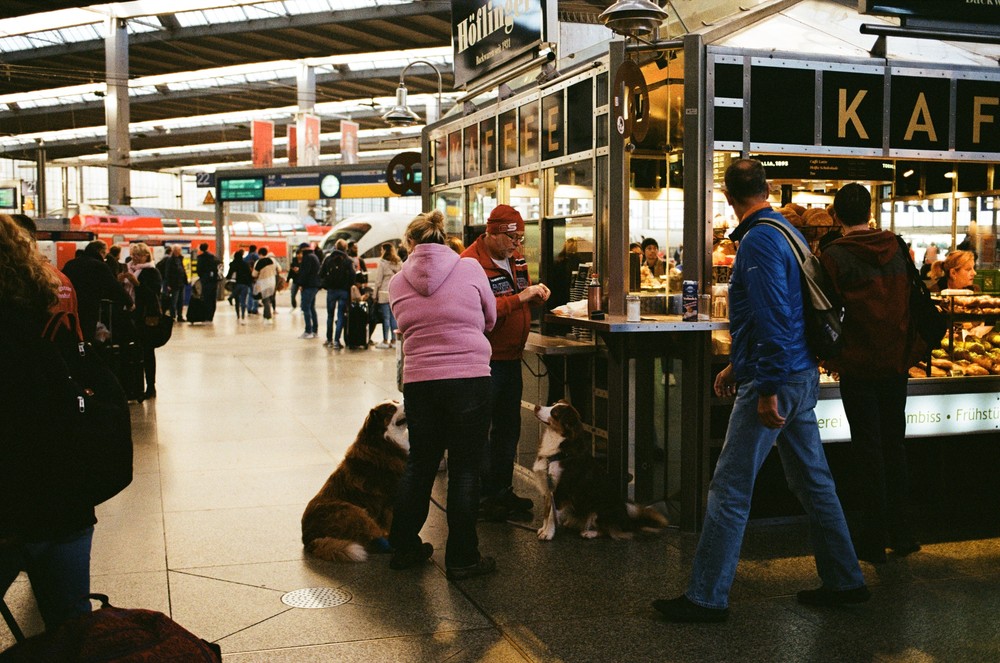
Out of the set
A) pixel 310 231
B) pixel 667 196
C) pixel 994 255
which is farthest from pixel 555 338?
pixel 310 231

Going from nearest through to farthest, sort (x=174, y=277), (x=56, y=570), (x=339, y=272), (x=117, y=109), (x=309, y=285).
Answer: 1. (x=56, y=570)
2. (x=339, y=272)
3. (x=309, y=285)
4. (x=174, y=277)
5. (x=117, y=109)

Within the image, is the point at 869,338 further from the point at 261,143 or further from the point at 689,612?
the point at 261,143

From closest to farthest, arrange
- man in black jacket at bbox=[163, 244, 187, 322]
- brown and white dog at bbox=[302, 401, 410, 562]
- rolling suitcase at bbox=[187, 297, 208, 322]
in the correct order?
brown and white dog at bbox=[302, 401, 410, 562] → man in black jacket at bbox=[163, 244, 187, 322] → rolling suitcase at bbox=[187, 297, 208, 322]

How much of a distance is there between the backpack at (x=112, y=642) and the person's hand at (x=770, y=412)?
261 centimetres

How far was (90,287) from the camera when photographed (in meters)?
9.13

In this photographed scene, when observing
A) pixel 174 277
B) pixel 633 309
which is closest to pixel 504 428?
pixel 633 309

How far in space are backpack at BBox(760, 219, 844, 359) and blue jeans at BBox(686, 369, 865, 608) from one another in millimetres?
132

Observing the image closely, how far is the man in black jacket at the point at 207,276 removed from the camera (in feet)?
76.8

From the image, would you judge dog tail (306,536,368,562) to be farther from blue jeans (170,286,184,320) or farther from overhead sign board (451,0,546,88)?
blue jeans (170,286,184,320)

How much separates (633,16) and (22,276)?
3.97m

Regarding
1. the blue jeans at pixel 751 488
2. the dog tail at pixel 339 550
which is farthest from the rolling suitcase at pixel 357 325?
the blue jeans at pixel 751 488

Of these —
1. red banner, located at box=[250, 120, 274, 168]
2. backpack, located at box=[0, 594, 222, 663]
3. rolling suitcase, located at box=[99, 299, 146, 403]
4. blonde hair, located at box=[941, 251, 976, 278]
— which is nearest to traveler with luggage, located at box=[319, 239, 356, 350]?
rolling suitcase, located at box=[99, 299, 146, 403]

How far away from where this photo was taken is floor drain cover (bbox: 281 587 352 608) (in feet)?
15.6

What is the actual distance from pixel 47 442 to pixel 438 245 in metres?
2.54
